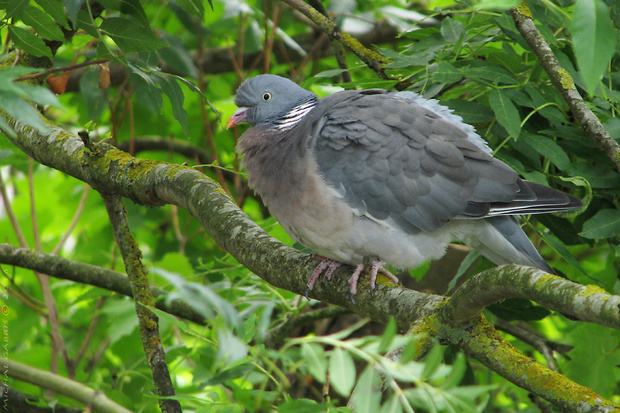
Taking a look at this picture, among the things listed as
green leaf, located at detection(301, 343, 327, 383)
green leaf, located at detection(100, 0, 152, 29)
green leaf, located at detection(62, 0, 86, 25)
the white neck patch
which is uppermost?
green leaf, located at detection(62, 0, 86, 25)

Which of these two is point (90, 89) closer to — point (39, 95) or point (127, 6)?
point (127, 6)

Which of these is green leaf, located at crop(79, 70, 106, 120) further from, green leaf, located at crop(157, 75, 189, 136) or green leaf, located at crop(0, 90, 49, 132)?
green leaf, located at crop(0, 90, 49, 132)

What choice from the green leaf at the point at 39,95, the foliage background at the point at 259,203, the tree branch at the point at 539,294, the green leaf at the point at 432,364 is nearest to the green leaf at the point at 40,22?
the foliage background at the point at 259,203

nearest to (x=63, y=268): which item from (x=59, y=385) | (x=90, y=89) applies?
(x=90, y=89)

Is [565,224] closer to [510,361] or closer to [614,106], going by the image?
[614,106]

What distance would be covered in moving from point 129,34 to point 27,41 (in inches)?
13.6

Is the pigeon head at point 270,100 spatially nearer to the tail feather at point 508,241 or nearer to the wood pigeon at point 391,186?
the wood pigeon at point 391,186

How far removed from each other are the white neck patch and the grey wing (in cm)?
42

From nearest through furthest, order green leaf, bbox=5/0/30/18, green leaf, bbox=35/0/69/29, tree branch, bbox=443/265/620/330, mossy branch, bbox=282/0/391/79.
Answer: tree branch, bbox=443/265/620/330 → green leaf, bbox=5/0/30/18 → green leaf, bbox=35/0/69/29 → mossy branch, bbox=282/0/391/79

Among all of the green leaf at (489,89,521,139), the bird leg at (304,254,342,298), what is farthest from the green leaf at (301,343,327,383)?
the green leaf at (489,89,521,139)

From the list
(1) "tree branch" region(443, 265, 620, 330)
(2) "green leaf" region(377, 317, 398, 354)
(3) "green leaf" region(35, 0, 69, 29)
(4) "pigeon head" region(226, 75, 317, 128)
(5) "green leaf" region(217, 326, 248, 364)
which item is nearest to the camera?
(5) "green leaf" region(217, 326, 248, 364)

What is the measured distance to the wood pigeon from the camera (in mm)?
2457

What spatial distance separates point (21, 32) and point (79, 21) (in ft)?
0.69

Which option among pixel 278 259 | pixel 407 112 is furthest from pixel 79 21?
pixel 407 112
